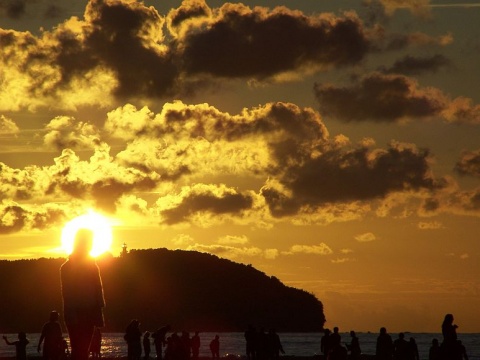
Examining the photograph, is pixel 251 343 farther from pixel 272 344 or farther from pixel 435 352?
pixel 435 352

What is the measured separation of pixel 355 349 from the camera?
36.4 meters

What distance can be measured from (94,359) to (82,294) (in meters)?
35.2

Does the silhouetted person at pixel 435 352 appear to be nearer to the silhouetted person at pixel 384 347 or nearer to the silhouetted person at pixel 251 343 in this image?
the silhouetted person at pixel 384 347

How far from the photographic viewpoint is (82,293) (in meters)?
11.5

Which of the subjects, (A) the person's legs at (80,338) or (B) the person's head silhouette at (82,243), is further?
(B) the person's head silhouette at (82,243)

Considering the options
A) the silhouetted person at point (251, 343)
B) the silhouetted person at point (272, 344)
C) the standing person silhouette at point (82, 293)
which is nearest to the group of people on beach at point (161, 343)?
the silhouetted person at point (251, 343)

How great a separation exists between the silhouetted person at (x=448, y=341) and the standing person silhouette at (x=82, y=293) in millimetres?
11740

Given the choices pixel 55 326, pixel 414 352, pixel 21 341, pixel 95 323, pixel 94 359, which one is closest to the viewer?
pixel 95 323

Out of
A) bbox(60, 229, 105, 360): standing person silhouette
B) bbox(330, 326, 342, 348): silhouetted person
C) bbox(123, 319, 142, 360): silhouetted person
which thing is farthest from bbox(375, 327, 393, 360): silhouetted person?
bbox(60, 229, 105, 360): standing person silhouette

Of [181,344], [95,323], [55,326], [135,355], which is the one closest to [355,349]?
[135,355]

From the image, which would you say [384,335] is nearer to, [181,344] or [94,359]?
[181,344]

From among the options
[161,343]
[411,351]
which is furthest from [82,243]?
[161,343]

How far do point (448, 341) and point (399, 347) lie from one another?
36.8ft

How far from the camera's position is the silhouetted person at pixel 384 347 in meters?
33.4
